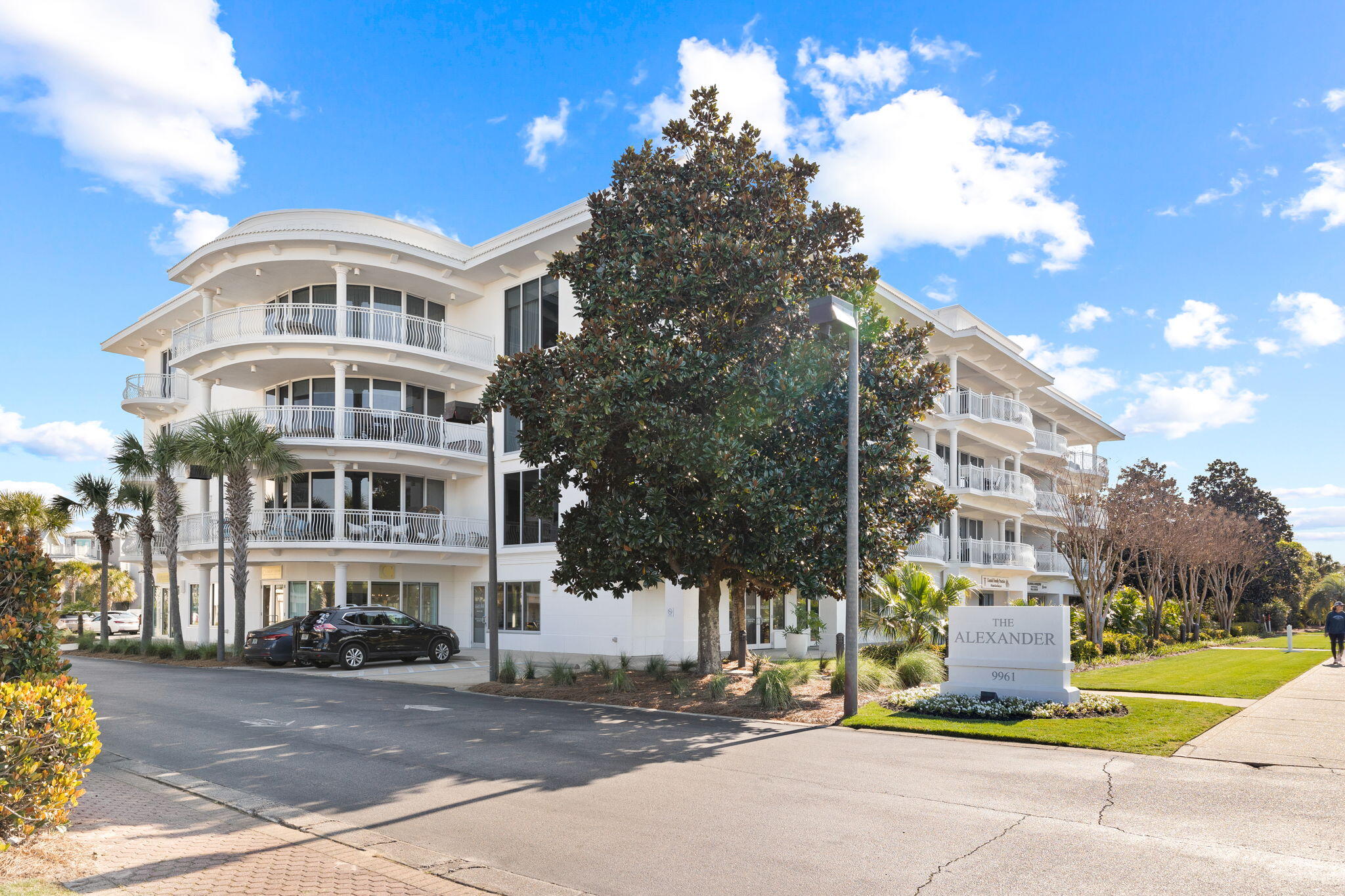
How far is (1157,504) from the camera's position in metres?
30.7

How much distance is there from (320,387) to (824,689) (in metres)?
21.0

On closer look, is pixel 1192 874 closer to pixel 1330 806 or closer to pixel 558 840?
pixel 1330 806

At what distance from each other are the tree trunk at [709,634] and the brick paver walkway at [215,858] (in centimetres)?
1032

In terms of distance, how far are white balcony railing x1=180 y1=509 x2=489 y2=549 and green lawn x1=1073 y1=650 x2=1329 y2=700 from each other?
1884 centimetres

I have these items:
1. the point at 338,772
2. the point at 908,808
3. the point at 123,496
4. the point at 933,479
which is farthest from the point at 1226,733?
the point at 123,496

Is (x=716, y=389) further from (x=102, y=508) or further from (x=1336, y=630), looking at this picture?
(x=102, y=508)

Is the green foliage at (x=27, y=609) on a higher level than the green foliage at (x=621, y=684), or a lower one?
higher

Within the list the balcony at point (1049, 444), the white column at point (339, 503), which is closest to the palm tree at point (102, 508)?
the white column at point (339, 503)

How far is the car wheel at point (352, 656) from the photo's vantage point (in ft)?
76.3

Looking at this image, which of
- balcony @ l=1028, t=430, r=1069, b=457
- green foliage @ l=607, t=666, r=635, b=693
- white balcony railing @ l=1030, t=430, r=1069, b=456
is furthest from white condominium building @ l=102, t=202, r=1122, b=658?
white balcony railing @ l=1030, t=430, r=1069, b=456

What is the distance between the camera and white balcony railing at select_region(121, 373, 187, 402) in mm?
37469

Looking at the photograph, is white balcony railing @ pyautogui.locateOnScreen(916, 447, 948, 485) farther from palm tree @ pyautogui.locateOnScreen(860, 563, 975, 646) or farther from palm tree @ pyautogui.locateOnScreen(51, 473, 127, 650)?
palm tree @ pyautogui.locateOnScreen(51, 473, 127, 650)

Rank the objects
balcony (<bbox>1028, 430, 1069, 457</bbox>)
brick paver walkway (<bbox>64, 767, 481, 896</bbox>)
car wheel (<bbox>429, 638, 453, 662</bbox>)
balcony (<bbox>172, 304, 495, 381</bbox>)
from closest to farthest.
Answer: brick paver walkway (<bbox>64, 767, 481, 896</bbox>) < car wheel (<bbox>429, 638, 453, 662</bbox>) < balcony (<bbox>172, 304, 495, 381</bbox>) < balcony (<bbox>1028, 430, 1069, 457</bbox>)

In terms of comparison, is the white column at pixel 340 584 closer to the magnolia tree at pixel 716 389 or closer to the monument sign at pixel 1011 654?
the magnolia tree at pixel 716 389
